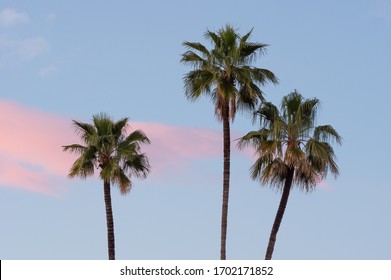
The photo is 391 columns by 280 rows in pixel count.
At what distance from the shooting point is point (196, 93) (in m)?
50.2

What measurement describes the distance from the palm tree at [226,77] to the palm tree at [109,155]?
14.6 feet

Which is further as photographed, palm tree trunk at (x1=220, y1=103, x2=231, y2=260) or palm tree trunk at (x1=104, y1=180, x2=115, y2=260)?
palm tree trunk at (x1=104, y1=180, x2=115, y2=260)

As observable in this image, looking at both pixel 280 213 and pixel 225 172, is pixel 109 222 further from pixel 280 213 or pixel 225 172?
pixel 280 213

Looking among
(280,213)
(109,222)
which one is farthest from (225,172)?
(109,222)

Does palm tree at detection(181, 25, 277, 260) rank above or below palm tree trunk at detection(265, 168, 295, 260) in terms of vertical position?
above

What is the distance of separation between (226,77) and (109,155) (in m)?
7.65

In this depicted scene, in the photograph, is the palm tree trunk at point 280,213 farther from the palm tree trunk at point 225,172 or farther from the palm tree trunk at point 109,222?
the palm tree trunk at point 109,222

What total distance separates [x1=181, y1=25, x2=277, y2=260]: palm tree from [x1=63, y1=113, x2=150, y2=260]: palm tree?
4.46 meters

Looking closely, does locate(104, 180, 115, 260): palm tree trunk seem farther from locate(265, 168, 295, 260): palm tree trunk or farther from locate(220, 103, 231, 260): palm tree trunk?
locate(265, 168, 295, 260): palm tree trunk

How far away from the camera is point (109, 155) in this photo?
169ft

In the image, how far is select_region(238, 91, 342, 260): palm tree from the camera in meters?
49.1
